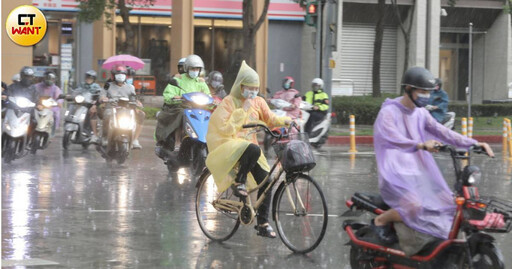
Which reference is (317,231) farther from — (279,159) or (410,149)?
(410,149)

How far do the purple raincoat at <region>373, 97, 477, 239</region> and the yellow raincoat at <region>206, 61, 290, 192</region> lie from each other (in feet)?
6.98

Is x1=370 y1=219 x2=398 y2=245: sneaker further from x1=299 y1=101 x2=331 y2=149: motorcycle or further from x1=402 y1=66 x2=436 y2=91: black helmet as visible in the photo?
x1=299 y1=101 x2=331 y2=149: motorcycle

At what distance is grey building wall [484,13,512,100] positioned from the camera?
40031mm

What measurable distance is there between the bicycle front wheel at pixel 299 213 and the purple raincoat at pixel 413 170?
1647mm

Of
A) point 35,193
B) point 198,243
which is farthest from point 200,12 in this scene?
point 198,243

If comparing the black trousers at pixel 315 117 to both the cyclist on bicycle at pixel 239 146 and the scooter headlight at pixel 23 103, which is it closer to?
the scooter headlight at pixel 23 103

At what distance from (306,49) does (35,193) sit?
27.1 metres

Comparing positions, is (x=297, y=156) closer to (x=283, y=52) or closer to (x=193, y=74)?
(x=193, y=74)

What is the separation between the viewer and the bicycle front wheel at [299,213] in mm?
7887

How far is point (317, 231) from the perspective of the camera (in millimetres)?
7852

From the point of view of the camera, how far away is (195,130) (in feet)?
42.9

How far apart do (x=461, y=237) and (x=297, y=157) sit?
2.06 m

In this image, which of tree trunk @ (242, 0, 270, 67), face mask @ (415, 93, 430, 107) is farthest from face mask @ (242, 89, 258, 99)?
tree trunk @ (242, 0, 270, 67)

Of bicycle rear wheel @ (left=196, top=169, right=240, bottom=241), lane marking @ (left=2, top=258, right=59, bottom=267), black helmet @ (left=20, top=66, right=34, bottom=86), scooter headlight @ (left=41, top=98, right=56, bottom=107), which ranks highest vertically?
black helmet @ (left=20, top=66, right=34, bottom=86)
